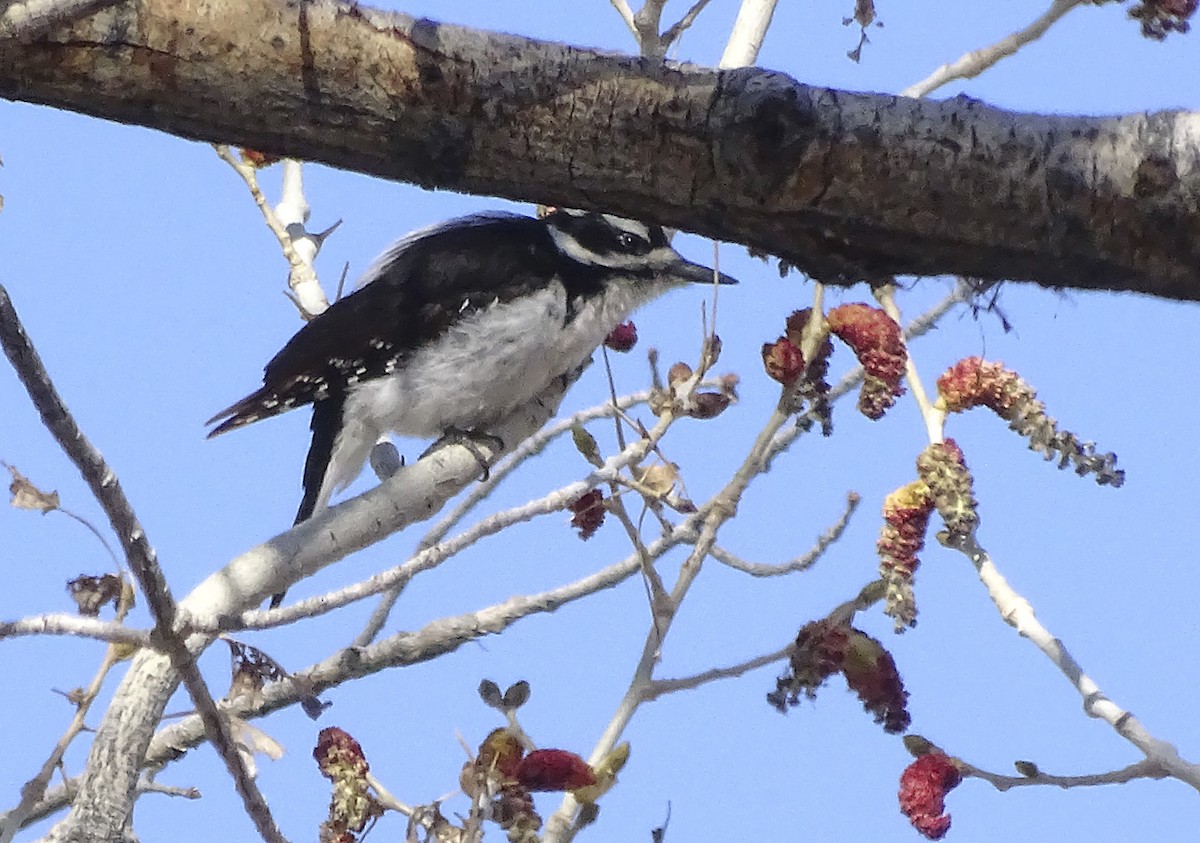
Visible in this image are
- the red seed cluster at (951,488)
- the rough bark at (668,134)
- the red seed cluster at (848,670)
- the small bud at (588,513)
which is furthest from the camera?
the small bud at (588,513)

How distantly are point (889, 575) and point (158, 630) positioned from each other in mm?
1318

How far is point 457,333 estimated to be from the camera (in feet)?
15.5

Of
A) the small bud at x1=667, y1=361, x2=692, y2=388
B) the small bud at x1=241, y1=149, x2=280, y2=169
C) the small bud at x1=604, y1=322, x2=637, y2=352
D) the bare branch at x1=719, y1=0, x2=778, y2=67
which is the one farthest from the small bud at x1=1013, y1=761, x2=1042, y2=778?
the small bud at x1=241, y1=149, x2=280, y2=169

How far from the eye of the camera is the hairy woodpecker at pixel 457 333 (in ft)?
15.3

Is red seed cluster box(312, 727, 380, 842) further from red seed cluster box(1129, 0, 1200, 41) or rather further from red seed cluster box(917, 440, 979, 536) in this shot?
red seed cluster box(1129, 0, 1200, 41)

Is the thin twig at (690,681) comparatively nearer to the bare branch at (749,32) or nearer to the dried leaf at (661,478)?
the dried leaf at (661,478)

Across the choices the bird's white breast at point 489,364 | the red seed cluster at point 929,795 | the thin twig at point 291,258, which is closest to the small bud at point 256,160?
the thin twig at point 291,258

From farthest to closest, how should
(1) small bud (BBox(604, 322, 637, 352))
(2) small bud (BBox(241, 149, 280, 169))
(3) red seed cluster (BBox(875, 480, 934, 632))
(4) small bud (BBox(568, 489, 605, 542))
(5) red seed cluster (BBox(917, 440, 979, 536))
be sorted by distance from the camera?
(1) small bud (BBox(604, 322, 637, 352)), (2) small bud (BBox(241, 149, 280, 169)), (4) small bud (BBox(568, 489, 605, 542)), (5) red seed cluster (BBox(917, 440, 979, 536)), (3) red seed cluster (BBox(875, 480, 934, 632))

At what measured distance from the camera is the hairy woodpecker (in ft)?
15.3

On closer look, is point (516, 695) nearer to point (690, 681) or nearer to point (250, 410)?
point (690, 681)

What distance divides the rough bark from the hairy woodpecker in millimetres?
2493

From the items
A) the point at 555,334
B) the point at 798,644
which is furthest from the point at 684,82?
the point at 555,334

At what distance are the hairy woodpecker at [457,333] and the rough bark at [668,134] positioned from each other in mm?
2493

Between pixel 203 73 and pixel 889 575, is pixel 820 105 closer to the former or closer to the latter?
pixel 203 73
